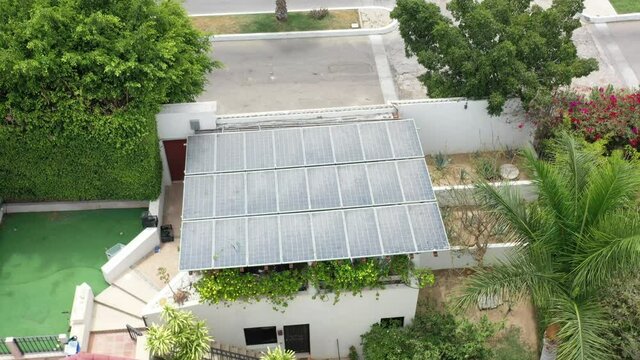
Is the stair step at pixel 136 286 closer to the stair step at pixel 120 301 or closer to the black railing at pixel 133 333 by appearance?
the stair step at pixel 120 301

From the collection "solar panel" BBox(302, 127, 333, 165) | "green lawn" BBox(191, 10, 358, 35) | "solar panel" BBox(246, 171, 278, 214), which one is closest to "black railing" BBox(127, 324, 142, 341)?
"solar panel" BBox(246, 171, 278, 214)

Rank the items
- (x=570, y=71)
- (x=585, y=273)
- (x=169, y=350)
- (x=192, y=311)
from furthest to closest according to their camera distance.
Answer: (x=570, y=71) < (x=192, y=311) < (x=169, y=350) < (x=585, y=273)

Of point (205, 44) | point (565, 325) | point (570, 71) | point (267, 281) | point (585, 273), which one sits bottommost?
point (565, 325)

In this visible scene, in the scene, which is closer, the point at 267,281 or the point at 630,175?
→ the point at 630,175

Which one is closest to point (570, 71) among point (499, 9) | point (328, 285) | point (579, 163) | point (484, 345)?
point (499, 9)

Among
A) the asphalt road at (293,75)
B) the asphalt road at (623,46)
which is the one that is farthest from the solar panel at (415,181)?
the asphalt road at (623,46)

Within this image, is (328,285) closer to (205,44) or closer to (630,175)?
(630,175)
